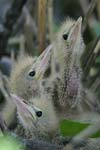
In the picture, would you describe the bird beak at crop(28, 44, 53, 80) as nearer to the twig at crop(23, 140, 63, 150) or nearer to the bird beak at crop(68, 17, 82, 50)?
the bird beak at crop(68, 17, 82, 50)

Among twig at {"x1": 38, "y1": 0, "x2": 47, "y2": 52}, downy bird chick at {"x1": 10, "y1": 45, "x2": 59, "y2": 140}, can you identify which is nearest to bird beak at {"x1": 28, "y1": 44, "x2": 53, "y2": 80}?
downy bird chick at {"x1": 10, "y1": 45, "x2": 59, "y2": 140}

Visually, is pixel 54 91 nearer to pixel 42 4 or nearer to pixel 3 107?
pixel 3 107

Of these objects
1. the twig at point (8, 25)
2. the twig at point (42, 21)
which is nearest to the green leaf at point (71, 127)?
the twig at point (42, 21)

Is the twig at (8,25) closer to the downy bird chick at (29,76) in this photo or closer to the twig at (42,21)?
the twig at (42,21)

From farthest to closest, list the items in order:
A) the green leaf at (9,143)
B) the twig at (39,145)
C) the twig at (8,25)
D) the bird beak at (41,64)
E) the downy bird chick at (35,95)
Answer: the twig at (8,25), the bird beak at (41,64), the downy bird chick at (35,95), the twig at (39,145), the green leaf at (9,143)

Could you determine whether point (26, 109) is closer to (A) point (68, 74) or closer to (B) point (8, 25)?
(A) point (68, 74)

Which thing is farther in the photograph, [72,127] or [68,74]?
[68,74]

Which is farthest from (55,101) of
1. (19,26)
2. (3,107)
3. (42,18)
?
(19,26)

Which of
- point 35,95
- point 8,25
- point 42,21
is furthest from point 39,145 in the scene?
point 8,25
